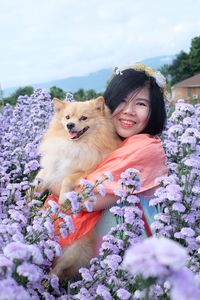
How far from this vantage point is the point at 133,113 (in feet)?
11.2

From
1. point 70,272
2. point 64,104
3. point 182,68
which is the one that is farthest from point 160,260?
point 182,68

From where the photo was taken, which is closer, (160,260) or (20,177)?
(160,260)

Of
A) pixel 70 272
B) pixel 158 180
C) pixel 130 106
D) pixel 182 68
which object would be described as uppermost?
pixel 130 106

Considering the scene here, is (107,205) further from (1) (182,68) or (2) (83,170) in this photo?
(1) (182,68)

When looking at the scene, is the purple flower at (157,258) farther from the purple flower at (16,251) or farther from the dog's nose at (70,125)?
the dog's nose at (70,125)

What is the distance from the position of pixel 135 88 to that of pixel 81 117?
1.35 feet

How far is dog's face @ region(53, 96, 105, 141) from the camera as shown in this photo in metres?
3.42

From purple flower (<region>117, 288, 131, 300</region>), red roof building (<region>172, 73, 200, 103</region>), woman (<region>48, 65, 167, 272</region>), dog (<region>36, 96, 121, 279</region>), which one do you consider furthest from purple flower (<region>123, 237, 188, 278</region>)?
red roof building (<region>172, 73, 200, 103</region>)

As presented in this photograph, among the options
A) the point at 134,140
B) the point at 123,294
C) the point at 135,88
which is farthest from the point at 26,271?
the point at 135,88

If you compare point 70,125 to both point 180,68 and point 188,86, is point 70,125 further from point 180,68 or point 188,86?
point 180,68

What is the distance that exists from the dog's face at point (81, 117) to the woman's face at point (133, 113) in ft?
0.46

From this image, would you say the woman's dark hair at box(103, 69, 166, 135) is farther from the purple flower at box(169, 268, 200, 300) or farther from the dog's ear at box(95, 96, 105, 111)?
the purple flower at box(169, 268, 200, 300)

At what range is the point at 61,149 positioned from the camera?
136 inches

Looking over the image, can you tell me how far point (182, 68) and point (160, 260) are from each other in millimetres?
44696
